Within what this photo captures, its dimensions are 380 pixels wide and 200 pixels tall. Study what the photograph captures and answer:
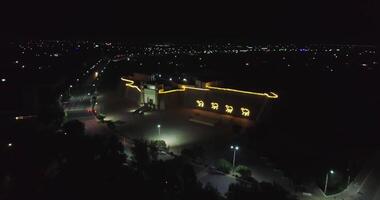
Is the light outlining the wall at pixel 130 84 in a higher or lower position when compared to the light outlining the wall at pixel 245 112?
higher

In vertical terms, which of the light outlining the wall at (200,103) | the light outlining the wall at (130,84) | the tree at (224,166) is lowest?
the tree at (224,166)

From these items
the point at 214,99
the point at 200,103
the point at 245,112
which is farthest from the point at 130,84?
the point at 245,112

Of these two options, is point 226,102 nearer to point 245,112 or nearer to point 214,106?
point 214,106

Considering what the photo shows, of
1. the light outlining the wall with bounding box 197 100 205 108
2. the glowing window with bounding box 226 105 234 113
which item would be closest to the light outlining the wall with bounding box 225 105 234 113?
the glowing window with bounding box 226 105 234 113

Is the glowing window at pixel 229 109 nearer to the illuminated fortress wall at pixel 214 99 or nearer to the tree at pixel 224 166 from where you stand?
the illuminated fortress wall at pixel 214 99

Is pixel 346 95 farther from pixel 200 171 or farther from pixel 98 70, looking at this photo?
pixel 98 70

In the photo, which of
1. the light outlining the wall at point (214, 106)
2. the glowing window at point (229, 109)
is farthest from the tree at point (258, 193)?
the light outlining the wall at point (214, 106)

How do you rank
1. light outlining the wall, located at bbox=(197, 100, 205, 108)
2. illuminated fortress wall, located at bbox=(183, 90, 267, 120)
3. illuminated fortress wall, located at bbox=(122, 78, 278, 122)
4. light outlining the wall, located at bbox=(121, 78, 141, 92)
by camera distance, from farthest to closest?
light outlining the wall, located at bbox=(121, 78, 141, 92), light outlining the wall, located at bbox=(197, 100, 205, 108), illuminated fortress wall, located at bbox=(183, 90, 267, 120), illuminated fortress wall, located at bbox=(122, 78, 278, 122)

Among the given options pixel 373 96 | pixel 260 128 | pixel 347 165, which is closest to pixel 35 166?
pixel 260 128

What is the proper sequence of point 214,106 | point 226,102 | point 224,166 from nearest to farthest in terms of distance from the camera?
point 224,166 < point 226,102 < point 214,106

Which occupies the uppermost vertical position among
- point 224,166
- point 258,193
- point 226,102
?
point 226,102

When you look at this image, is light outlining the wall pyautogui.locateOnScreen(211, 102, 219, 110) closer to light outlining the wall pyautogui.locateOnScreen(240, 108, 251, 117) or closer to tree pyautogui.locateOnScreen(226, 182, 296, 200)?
light outlining the wall pyautogui.locateOnScreen(240, 108, 251, 117)
